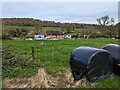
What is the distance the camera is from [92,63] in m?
7.55

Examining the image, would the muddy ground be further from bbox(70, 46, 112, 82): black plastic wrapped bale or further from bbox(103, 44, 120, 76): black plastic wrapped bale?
bbox(103, 44, 120, 76): black plastic wrapped bale

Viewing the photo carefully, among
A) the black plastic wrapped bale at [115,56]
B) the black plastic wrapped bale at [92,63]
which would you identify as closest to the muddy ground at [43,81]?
the black plastic wrapped bale at [92,63]

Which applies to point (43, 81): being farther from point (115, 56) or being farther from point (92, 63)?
point (115, 56)

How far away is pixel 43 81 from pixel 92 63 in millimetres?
2142

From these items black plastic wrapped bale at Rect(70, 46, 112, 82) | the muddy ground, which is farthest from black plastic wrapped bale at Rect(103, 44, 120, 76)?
the muddy ground

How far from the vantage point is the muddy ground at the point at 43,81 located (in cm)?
871

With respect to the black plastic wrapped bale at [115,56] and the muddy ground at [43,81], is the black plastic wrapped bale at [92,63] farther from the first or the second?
the muddy ground at [43,81]

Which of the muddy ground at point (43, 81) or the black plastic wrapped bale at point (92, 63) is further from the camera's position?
the muddy ground at point (43, 81)

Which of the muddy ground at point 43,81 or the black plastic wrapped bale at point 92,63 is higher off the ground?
the black plastic wrapped bale at point 92,63

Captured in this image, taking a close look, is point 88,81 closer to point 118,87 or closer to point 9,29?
point 118,87

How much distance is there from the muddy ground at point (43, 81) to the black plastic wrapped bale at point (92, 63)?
0.71 meters

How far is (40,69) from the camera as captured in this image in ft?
32.8

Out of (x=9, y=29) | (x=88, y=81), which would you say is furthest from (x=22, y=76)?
(x=9, y=29)

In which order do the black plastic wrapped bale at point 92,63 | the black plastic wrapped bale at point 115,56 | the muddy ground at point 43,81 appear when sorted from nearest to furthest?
the black plastic wrapped bale at point 92,63 < the black plastic wrapped bale at point 115,56 < the muddy ground at point 43,81
